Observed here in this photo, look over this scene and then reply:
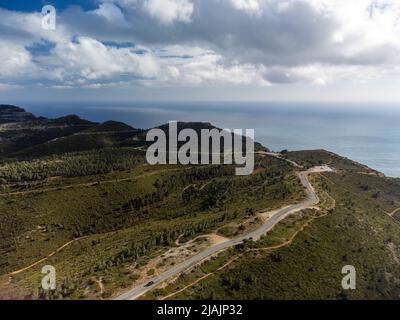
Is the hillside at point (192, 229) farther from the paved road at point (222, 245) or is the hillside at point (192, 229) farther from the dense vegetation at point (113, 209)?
the paved road at point (222, 245)

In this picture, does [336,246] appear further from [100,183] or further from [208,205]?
[100,183]

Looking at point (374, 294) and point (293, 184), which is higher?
point (293, 184)

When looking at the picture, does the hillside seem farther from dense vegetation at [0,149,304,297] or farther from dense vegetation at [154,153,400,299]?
dense vegetation at [0,149,304,297]

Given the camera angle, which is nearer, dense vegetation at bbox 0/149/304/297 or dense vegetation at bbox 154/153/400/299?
dense vegetation at bbox 154/153/400/299

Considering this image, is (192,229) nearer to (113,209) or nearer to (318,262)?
(318,262)

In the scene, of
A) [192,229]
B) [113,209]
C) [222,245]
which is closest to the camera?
[222,245]

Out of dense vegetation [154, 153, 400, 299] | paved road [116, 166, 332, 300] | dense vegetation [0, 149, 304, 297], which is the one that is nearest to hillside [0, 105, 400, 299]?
dense vegetation [154, 153, 400, 299]

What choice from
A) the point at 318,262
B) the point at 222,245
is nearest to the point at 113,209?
the point at 222,245

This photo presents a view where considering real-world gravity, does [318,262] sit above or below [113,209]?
above
